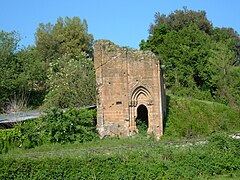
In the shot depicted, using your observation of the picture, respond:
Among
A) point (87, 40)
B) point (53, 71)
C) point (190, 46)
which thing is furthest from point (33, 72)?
point (190, 46)

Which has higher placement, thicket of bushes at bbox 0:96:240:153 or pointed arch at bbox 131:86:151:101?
pointed arch at bbox 131:86:151:101

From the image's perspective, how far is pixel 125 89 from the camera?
77.5 ft

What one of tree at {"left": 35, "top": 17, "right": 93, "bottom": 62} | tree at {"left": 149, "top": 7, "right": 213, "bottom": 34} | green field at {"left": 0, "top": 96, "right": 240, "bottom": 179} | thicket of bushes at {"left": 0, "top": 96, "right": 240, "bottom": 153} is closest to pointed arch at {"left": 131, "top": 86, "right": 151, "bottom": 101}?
thicket of bushes at {"left": 0, "top": 96, "right": 240, "bottom": 153}

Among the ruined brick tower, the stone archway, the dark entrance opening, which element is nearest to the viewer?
the ruined brick tower

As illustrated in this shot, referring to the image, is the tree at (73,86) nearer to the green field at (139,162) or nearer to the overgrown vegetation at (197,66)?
the overgrown vegetation at (197,66)

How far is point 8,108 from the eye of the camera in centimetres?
3744

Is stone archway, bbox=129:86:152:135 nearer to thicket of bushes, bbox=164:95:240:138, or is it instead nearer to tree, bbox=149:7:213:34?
thicket of bushes, bbox=164:95:240:138

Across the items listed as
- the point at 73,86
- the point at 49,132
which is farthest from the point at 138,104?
the point at 73,86

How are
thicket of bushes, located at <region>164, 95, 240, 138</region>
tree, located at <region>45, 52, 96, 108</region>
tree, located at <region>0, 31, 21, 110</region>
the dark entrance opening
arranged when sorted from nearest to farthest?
the dark entrance opening, thicket of bushes, located at <region>164, 95, 240, 138</region>, tree, located at <region>45, 52, 96, 108</region>, tree, located at <region>0, 31, 21, 110</region>

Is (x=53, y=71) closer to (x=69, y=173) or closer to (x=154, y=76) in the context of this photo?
(x=154, y=76)

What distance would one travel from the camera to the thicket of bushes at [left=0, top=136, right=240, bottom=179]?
13461 millimetres

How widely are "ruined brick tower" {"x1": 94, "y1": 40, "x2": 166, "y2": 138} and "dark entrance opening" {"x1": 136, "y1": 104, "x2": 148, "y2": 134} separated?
1.43 ft

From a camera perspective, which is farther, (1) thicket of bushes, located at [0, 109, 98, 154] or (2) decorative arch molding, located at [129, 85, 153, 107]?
(2) decorative arch molding, located at [129, 85, 153, 107]

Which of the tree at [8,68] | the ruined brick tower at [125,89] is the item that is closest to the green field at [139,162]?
the ruined brick tower at [125,89]
